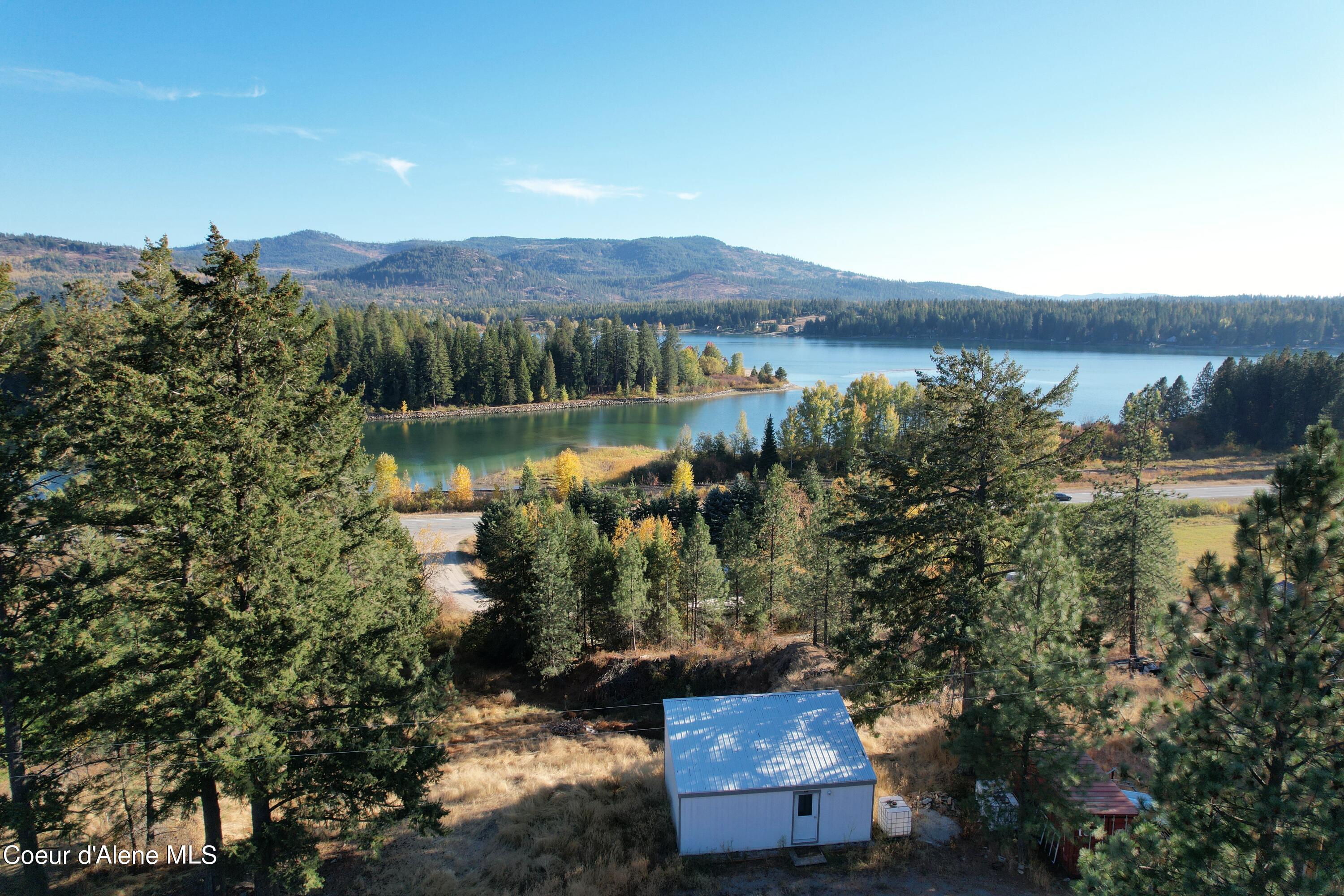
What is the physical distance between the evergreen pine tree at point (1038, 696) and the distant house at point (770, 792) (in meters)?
2.21

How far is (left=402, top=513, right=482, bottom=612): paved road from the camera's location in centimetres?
3023

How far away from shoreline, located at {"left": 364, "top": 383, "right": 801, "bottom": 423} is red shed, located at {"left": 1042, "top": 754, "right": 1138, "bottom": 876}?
74767 mm

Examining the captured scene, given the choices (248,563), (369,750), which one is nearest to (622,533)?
(369,750)

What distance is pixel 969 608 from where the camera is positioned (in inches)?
421

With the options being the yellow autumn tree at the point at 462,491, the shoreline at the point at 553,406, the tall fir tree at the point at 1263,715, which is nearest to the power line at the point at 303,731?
the tall fir tree at the point at 1263,715

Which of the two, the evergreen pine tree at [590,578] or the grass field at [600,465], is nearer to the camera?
the evergreen pine tree at [590,578]

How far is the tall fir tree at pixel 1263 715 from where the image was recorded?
17.5 feet

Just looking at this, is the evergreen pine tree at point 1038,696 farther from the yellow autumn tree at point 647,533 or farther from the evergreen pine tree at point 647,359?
the evergreen pine tree at point 647,359

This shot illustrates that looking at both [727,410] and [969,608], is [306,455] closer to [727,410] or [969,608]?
[969,608]

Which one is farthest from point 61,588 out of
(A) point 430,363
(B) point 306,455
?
(A) point 430,363

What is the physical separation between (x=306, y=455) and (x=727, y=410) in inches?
3144

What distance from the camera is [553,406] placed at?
289 feet

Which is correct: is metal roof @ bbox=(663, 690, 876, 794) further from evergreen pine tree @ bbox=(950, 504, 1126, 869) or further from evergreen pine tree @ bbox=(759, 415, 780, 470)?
evergreen pine tree @ bbox=(759, 415, 780, 470)

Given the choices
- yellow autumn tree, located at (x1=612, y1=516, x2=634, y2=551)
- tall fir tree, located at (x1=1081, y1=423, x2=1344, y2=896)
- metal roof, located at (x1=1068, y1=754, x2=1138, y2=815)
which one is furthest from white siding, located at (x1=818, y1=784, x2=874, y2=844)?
yellow autumn tree, located at (x1=612, y1=516, x2=634, y2=551)
